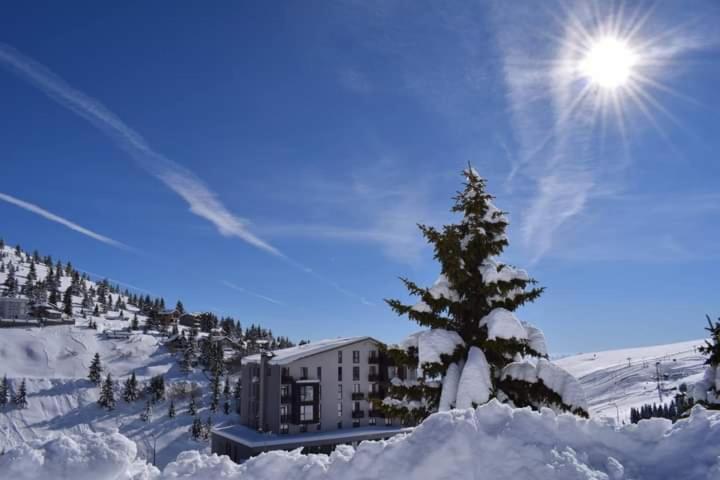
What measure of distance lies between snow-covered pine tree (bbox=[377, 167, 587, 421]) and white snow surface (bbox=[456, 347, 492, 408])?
0.02 meters

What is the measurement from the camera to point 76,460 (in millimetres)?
4621

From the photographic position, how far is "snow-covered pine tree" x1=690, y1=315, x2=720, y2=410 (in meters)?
16.2

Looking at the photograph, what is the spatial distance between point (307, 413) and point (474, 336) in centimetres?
4032

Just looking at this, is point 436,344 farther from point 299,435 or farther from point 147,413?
→ point 147,413

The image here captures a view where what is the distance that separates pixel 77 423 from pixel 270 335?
75.5 m

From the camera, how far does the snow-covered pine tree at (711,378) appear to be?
16.2 meters

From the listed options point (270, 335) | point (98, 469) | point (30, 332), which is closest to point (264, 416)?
point (98, 469)

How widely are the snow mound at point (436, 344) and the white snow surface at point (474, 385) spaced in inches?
28.3

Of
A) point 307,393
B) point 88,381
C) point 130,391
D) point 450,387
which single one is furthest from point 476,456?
point 88,381

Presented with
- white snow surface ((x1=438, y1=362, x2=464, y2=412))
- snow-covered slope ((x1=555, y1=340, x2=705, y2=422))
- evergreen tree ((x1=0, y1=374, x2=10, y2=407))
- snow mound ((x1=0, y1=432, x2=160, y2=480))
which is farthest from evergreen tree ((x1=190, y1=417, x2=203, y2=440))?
snow-covered slope ((x1=555, y1=340, x2=705, y2=422))

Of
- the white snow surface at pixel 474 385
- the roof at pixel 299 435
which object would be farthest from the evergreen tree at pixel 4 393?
the white snow surface at pixel 474 385

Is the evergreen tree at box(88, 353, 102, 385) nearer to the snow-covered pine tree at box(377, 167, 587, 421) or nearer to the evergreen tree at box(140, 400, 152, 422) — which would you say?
the evergreen tree at box(140, 400, 152, 422)

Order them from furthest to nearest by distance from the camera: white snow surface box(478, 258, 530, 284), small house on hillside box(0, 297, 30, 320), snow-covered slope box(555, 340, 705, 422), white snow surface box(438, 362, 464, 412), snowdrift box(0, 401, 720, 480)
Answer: snow-covered slope box(555, 340, 705, 422) → small house on hillside box(0, 297, 30, 320) → white snow surface box(478, 258, 530, 284) → white snow surface box(438, 362, 464, 412) → snowdrift box(0, 401, 720, 480)

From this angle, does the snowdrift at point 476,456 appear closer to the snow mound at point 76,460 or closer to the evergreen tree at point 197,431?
the snow mound at point 76,460
